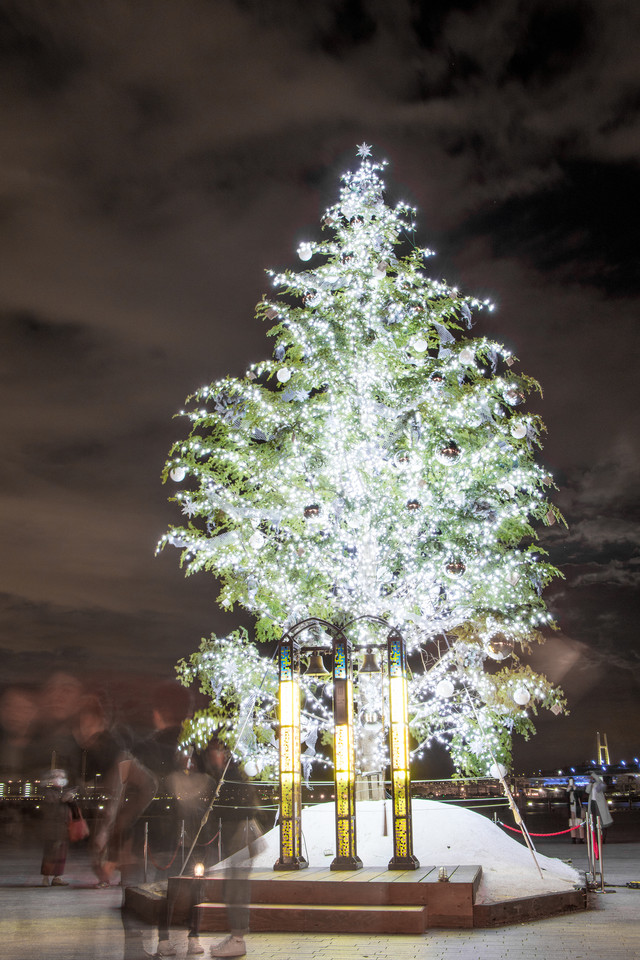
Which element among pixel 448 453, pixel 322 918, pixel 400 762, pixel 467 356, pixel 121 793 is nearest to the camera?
pixel 121 793

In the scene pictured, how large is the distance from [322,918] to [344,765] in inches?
76.3

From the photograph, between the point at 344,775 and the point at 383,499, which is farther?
the point at 383,499

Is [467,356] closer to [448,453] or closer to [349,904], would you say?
[448,453]

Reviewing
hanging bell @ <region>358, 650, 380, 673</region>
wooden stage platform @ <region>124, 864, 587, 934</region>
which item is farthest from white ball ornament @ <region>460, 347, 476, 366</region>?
wooden stage platform @ <region>124, 864, 587, 934</region>

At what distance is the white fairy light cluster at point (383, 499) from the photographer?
13.3m

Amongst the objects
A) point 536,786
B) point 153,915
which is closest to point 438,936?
point 153,915

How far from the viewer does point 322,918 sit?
8398 mm

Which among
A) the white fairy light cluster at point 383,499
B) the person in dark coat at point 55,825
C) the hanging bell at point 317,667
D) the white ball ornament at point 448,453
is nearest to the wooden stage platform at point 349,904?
the person in dark coat at point 55,825

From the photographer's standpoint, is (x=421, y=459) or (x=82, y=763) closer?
(x=82, y=763)

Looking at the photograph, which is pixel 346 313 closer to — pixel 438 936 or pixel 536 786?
pixel 438 936

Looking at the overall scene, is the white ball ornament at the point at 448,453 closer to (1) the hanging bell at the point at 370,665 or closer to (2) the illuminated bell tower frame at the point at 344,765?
(2) the illuminated bell tower frame at the point at 344,765

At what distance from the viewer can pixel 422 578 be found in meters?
13.6

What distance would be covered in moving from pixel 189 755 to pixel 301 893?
120 inches

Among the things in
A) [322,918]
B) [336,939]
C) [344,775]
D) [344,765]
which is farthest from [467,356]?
[336,939]
